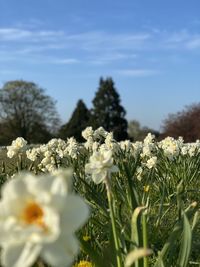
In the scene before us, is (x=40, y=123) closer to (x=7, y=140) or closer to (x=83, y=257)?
(x=7, y=140)

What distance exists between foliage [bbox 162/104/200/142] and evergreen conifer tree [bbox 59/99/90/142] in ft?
26.1

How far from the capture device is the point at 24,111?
41469 millimetres

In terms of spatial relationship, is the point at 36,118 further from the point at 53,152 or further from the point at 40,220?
the point at 40,220

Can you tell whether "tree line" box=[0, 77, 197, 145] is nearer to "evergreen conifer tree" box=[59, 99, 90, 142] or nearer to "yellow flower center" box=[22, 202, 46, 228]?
"evergreen conifer tree" box=[59, 99, 90, 142]

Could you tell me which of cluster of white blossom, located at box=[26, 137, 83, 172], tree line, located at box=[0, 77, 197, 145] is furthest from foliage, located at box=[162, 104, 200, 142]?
cluster of white blossom, located at box=[26, 137, 83, 172]

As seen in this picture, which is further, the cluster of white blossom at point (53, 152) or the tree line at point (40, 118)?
the tree line at point (40, 118)

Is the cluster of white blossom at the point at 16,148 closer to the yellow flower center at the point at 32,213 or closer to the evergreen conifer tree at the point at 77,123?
the yellow flower center at the point at 32,213

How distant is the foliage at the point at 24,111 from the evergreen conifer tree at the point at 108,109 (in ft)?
12.2

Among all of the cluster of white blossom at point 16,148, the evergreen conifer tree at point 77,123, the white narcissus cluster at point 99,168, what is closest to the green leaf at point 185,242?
the white narcissus cluster at point 99,168

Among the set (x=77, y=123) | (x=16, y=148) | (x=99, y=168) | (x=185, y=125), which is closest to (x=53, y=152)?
(x=16, y=148)

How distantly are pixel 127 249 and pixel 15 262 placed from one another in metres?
1.45

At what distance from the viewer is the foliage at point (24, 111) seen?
40.6 metres

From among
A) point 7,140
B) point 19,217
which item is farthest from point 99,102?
point 19,217

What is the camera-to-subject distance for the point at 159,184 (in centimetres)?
614
